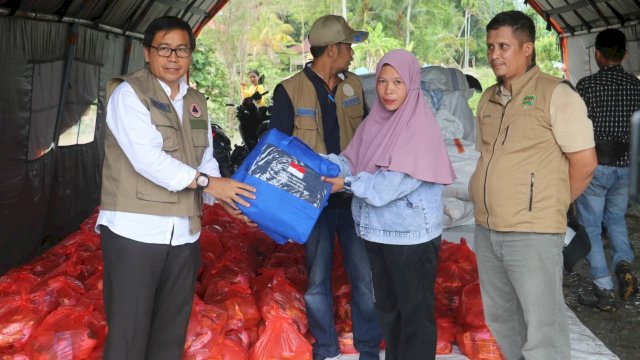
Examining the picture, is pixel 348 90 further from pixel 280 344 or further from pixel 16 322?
pixel 16 322

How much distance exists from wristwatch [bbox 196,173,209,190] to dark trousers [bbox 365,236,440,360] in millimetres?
794

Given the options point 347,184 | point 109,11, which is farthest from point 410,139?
point 109,11

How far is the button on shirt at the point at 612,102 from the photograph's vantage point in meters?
4.72

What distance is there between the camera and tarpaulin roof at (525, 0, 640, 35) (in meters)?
9.10

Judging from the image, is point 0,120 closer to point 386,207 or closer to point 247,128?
point 386,207

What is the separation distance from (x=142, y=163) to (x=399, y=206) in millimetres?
1074

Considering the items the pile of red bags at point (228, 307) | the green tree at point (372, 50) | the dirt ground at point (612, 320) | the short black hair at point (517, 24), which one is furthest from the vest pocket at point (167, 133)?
the green tree at point (372, 50)

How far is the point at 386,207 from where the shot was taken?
3.01 meters

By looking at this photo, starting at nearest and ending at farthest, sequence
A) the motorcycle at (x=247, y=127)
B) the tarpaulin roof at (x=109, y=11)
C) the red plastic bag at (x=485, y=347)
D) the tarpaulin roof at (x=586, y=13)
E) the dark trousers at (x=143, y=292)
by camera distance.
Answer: the dark trousers at (x=143, y=292), the red plastic bag at (x=485, y=347), the tarpaulin roof at (x=109, y=11), the tarpaulin roof at (x=586, y=13), the motorcycle at (x=247, y=127)

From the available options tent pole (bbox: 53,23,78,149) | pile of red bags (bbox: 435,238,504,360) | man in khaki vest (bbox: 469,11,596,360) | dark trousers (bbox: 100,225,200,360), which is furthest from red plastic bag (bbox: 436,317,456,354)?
tent pole (bbox: 53,23,78,149)

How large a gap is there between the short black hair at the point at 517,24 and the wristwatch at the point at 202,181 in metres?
1.32

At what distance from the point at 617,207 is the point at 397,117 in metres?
2.62

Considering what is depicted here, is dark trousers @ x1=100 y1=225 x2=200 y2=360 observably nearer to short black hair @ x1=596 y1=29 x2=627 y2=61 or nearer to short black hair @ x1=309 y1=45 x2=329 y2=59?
short black hair @ x1=309 y1=45 x2=329 y2=59

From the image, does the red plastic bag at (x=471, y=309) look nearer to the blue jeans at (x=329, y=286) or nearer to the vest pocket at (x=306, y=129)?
the blue jeans at (x=329, y=286)
